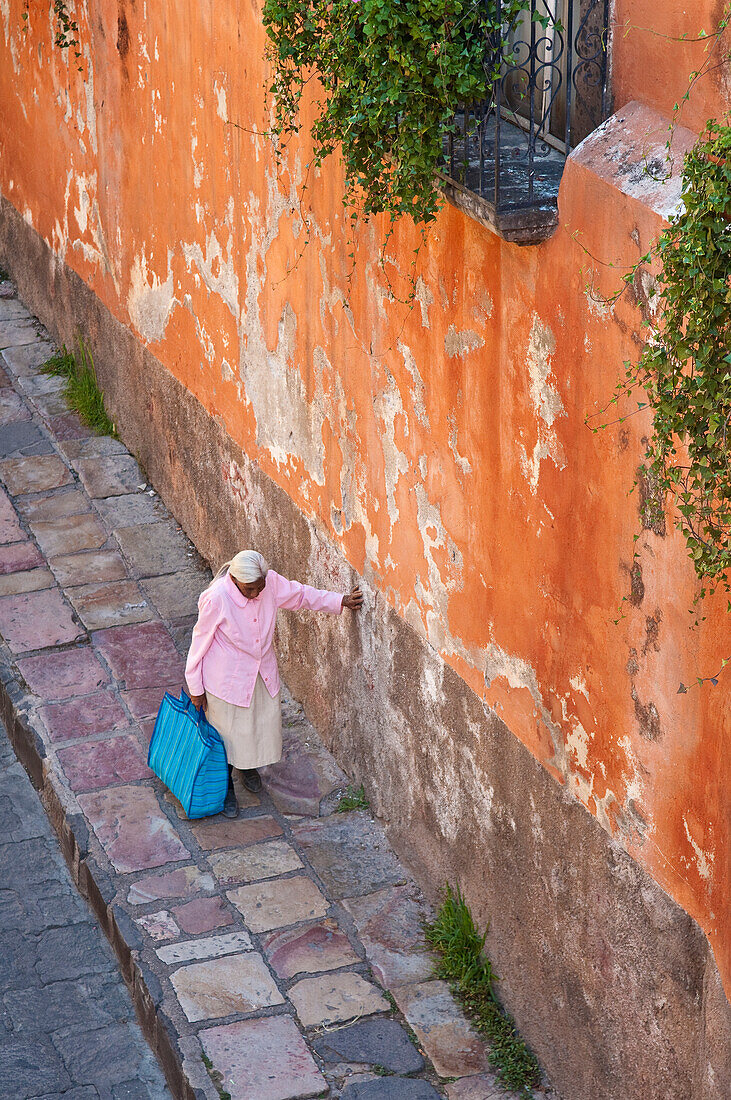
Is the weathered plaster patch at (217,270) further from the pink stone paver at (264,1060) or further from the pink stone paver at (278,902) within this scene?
the pink stone paver at (264,1060)

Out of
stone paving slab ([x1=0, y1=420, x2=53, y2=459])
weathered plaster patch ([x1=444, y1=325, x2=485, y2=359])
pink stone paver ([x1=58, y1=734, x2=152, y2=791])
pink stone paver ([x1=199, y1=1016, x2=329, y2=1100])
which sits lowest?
pink stone paver ([x1=58, y1=734, x2=152, y2=791])

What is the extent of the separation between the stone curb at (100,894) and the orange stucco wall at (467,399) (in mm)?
1636

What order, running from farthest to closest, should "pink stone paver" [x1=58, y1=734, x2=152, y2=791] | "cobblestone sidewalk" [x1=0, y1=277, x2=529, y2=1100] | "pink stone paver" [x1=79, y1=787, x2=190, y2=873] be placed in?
"pink stone paver" [x1=58, y1=734, x2=152, y2=791] < "pink stone paver" [x1=79, y1=787, x2=190, y2=873] < "cobblestone sidewalk" [x1=0, y1=277, x2=529, y2=1100]

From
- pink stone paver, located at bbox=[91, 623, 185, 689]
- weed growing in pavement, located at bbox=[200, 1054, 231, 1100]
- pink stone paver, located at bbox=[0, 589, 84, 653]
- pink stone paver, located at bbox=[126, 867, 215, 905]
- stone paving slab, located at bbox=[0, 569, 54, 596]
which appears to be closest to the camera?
weed growing in pavement, located at bbox=[200, 1054, 231, 1100]

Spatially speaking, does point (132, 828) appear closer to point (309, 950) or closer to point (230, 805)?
point (230, 805)

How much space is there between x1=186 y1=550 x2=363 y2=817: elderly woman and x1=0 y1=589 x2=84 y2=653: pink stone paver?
1.53 meters

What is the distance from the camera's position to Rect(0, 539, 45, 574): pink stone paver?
26.5ft

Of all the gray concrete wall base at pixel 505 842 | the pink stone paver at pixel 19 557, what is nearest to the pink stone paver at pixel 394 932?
the gray concrete wall base at pixel 505 842

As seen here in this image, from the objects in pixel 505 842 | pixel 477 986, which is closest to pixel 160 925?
pixel 477 986

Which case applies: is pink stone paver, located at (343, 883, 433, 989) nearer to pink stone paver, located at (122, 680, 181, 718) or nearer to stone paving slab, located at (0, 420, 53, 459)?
pink stone paver, located at (122, 680, 181, 718)

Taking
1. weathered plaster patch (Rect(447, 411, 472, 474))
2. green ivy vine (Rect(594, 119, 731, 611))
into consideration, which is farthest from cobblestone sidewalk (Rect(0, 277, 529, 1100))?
green ivy vine (Rect(594, 119, 731, 611))

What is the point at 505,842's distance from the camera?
4.96m

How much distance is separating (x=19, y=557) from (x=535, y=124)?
15.2ft

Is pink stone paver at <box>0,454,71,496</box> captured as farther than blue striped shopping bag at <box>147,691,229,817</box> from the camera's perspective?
Yes
